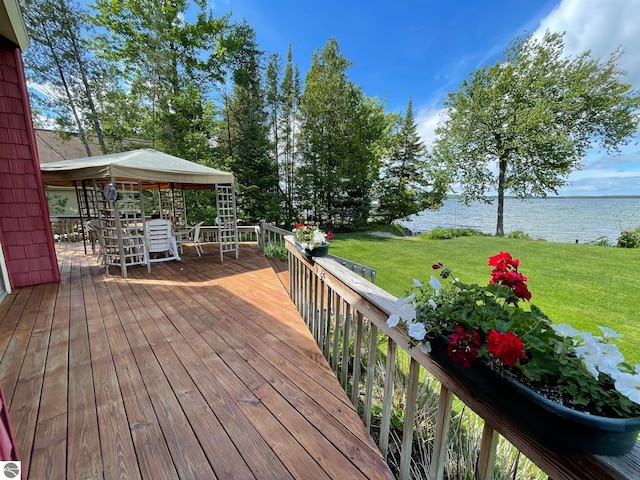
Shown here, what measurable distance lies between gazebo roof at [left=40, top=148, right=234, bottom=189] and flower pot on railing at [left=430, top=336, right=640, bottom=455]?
17.2ft

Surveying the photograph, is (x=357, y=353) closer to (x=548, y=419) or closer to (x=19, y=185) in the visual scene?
(x=548, y=419)

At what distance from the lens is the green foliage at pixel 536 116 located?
40.8 ft

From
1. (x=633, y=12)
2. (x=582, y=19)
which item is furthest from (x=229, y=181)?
(x=633, y=12)

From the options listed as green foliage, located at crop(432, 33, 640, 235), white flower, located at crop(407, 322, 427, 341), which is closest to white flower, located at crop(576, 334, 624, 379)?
white flower, located at crop(407, 322, 427, 341)

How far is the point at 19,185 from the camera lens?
3.89 meters

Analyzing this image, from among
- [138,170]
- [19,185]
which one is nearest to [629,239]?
[138,170]

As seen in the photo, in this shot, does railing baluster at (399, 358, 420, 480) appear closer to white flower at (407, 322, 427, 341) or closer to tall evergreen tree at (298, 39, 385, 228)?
white flower at (407, 322, 427, 341)

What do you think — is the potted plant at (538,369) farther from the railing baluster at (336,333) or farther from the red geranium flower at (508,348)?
the railing baluster at (336,333)

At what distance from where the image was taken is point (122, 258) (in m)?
4.68

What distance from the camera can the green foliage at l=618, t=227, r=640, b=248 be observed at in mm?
10977

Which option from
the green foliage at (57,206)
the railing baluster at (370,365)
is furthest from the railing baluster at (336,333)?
the green foliage at (57,206)

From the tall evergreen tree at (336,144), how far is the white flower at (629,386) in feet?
45.5

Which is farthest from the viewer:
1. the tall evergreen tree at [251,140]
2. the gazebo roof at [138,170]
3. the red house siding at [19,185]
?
the tall evergreen tree at [251,140]

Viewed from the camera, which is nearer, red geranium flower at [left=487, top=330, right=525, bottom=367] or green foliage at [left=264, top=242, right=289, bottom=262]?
red geranium flower at [left=487, top=330, right=525, bottom=367]
